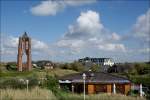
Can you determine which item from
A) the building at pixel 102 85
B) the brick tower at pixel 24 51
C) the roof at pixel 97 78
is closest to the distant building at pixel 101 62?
the brick tower at pixel 24 51

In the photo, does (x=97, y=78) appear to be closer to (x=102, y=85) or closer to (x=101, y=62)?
(x=102, y=85)

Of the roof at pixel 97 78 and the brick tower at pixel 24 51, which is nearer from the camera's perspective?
the roof at pixel 97 78

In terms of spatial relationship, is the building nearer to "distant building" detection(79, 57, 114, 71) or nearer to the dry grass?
the dry grass

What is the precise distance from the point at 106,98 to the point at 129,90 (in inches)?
519

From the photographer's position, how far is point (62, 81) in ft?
128

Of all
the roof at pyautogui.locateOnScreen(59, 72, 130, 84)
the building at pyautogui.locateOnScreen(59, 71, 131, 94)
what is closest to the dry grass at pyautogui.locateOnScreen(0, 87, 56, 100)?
the building at pyautogui.locateOnScreen(59, 71, 131, 94)

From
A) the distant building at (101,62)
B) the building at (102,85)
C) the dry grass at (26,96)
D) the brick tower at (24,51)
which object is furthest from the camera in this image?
the brick tower at (24,51)

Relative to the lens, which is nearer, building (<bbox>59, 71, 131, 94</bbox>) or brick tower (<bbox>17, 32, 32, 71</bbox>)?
building (<bbox>59, 71, 131, 94</bbox>)

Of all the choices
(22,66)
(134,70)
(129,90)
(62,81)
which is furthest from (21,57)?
(129,90)

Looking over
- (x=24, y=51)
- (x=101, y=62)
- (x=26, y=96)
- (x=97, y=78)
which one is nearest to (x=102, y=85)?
(x=97, y=78)

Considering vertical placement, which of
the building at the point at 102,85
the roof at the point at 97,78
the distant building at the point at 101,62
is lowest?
the building at the point at 102,85

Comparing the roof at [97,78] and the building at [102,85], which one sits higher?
the roof at [97,78]

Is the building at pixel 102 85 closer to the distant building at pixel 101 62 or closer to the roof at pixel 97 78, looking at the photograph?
the roof at pixel 97 78

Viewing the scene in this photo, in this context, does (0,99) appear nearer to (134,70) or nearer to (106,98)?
(106,98)
